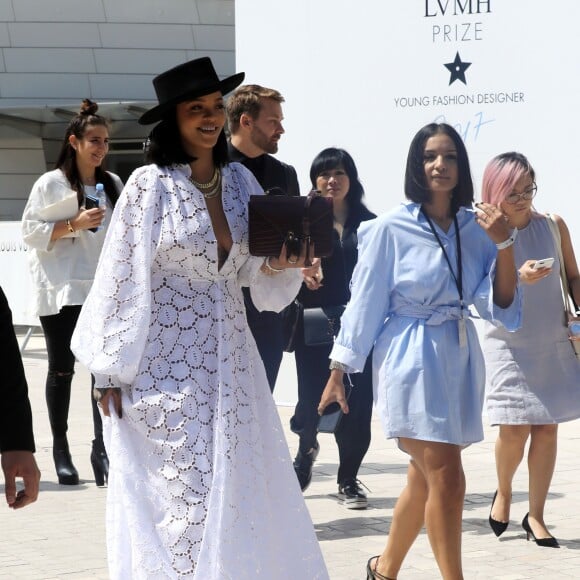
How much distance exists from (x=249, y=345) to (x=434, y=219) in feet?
3.21

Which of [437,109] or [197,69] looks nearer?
[197,69]

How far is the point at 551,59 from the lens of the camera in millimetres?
9008

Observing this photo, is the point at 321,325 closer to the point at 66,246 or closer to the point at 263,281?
the point at 66,246

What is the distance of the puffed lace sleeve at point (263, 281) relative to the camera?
4547 mm

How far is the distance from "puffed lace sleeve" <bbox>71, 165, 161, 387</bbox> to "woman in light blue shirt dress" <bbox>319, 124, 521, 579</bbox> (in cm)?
97

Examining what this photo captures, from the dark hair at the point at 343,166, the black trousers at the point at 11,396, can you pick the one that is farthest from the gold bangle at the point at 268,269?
the dark hair at the point at 343,166

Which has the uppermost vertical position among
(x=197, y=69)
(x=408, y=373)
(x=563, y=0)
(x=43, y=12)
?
(x=43, y=12)

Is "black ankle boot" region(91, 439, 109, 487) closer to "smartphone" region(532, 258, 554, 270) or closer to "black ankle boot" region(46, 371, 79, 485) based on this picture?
"black ankle boot" region(46, 371, 79, 485)

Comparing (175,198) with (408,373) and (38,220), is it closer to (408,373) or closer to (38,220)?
(408,373)

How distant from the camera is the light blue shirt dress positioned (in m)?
4.94

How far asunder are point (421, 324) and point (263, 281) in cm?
69

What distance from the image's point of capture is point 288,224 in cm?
442

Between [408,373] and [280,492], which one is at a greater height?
[408,373]

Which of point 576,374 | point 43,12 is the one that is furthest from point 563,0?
point 43,12
